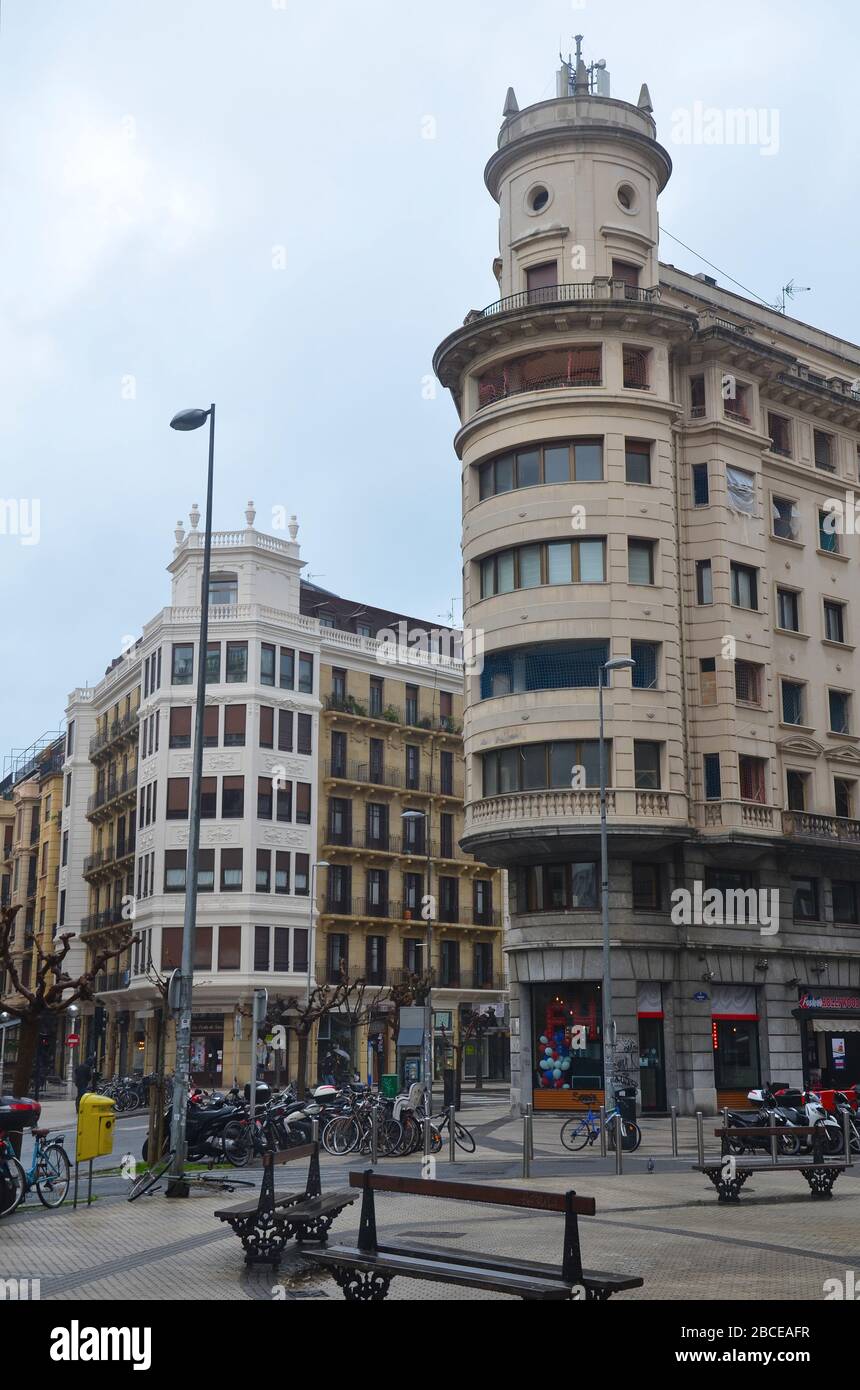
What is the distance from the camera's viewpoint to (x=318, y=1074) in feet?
203

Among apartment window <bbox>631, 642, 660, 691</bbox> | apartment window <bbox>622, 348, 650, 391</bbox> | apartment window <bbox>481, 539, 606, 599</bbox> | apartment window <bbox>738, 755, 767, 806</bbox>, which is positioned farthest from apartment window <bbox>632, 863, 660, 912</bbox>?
apartment window <bbox>622, 348, 650, 391</bbox>

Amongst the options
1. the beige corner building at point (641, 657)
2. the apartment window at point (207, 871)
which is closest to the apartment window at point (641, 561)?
the beige corner building at point (641, 657)

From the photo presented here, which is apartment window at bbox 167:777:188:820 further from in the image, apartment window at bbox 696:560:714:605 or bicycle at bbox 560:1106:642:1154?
bicycle at bbox 560:1106:642:1154

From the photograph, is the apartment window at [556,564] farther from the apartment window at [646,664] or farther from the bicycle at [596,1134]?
the bicycle at [596,1134]

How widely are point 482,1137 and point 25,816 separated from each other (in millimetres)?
66946

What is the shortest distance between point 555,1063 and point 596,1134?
354 inches

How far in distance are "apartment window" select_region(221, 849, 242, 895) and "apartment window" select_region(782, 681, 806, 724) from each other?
87.5ft

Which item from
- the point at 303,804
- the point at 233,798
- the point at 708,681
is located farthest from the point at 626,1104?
the point at 303,804

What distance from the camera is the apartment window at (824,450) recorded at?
45.0m

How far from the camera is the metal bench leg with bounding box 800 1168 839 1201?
1811cm

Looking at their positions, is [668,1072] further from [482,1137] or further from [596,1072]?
[482,1137]
